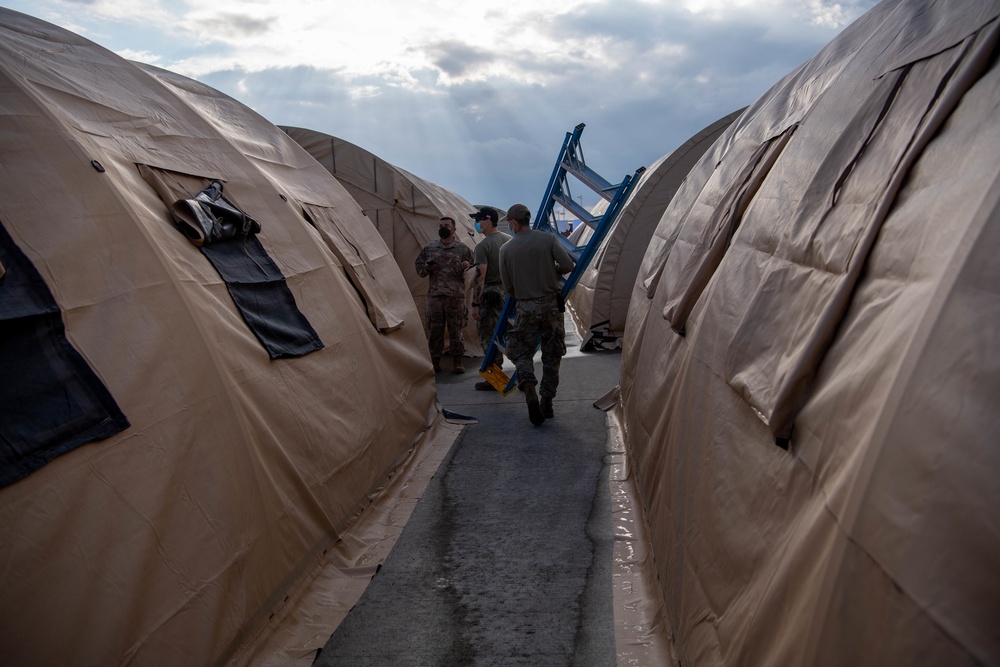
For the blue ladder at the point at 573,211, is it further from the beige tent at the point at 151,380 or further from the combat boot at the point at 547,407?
the beige tent at the point at 151,380

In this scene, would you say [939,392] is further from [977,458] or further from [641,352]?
[641,352]

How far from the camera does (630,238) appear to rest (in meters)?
11.3

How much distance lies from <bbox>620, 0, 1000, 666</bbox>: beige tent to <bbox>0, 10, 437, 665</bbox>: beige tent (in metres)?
2.00

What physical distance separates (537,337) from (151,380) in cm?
453

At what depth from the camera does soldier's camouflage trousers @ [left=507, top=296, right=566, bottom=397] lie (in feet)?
23.6

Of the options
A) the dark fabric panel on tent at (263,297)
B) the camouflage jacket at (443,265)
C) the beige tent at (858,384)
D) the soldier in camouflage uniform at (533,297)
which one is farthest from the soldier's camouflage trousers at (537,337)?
the beige tent at (858,384)

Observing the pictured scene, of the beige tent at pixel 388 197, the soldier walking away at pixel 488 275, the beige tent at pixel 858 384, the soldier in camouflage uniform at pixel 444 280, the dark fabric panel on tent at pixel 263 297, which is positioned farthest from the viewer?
the beige tent at pixel 388 197

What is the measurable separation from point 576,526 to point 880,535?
3.33m

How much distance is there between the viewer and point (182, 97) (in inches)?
219

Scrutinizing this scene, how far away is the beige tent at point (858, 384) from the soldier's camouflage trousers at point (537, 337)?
318 cm

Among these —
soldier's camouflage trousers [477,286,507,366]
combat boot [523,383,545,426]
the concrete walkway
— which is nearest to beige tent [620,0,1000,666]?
the concrete walkway

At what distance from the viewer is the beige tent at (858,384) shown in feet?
4.82

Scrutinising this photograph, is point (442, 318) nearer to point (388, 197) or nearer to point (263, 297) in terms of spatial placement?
Result: point (388, 197)

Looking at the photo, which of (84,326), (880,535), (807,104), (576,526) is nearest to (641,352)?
(576,526)
